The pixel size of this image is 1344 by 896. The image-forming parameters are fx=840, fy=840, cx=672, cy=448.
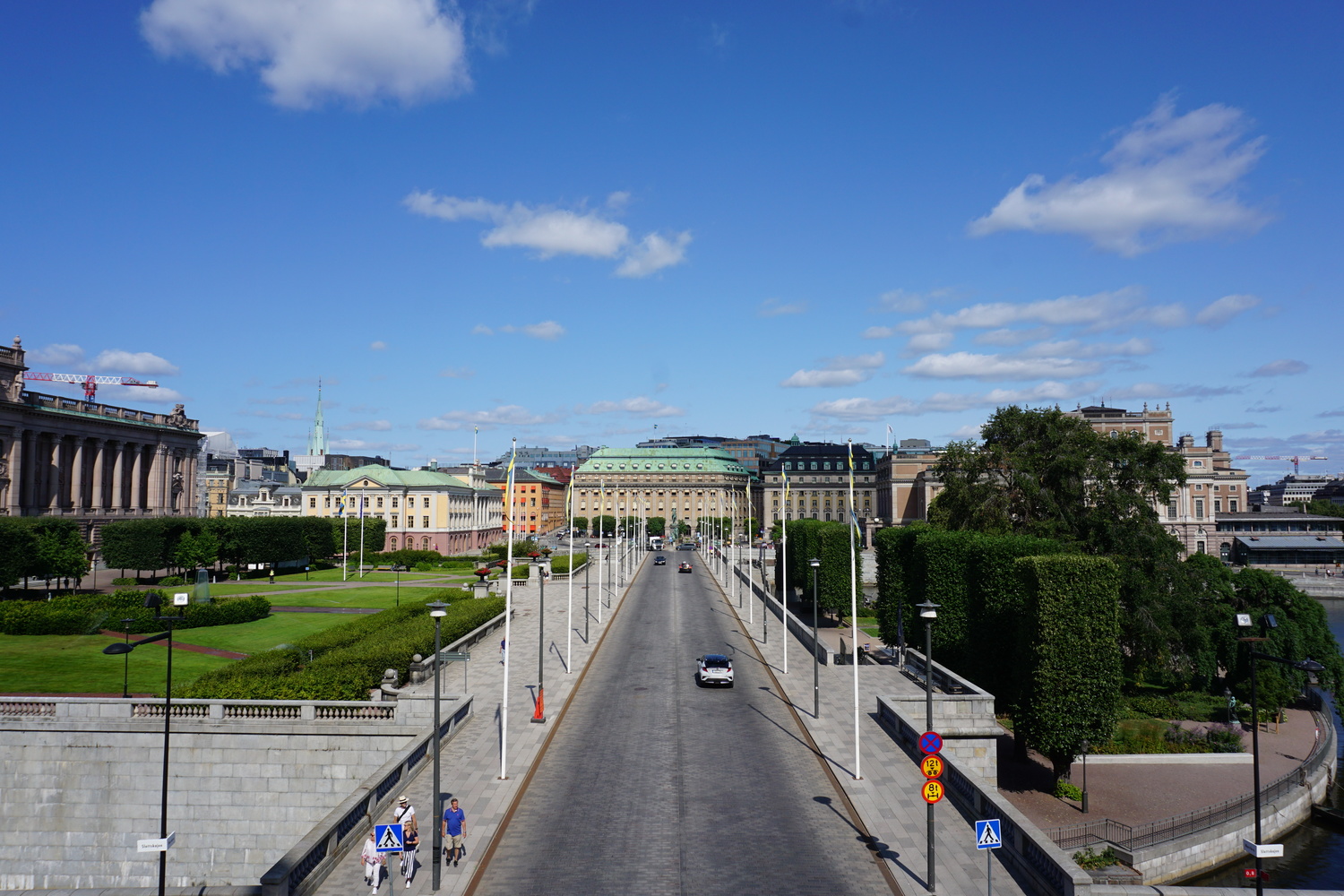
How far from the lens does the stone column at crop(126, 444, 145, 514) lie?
389 feet

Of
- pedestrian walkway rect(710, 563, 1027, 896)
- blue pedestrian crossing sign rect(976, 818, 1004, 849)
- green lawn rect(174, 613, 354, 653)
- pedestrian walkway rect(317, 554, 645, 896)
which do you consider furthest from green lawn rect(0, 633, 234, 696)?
blue pedestrian crossing sign rect(976, 818, 1004, 849)

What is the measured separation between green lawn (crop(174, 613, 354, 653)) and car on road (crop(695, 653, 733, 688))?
25.0 m

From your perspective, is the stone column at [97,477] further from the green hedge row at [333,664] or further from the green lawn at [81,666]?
the green hedge row at [333,664]

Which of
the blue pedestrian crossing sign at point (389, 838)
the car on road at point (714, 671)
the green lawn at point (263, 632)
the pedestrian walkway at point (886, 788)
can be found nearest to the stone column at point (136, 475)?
the green lawn at point (263, 632)

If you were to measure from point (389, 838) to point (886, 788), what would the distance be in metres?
15.6

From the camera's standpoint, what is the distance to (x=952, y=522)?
6366 centimetres

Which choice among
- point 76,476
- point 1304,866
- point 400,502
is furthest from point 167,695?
point 400,502

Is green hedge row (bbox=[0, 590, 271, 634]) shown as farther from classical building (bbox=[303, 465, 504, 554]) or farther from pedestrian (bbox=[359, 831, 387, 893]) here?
classical building (bbox=[303, 465, 504, 554])

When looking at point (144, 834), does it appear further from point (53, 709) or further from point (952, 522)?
point (952, 522)

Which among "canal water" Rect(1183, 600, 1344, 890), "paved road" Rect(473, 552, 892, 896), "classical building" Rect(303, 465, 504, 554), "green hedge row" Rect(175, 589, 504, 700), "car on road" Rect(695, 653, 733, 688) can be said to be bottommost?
"canal water" Rect(1183, 600, 1344, 890)

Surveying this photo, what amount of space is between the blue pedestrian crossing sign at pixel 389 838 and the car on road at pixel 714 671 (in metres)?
24.7

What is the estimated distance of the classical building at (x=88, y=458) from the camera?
96.6 m

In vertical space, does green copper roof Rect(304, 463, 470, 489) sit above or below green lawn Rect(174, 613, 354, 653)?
above

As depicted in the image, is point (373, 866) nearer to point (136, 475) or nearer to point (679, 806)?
point (679, 806)
